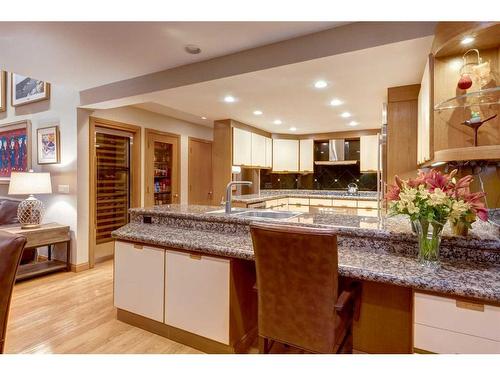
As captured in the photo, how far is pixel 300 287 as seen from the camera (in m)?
1.42

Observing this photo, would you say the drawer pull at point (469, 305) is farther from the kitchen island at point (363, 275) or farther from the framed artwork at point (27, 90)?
the framed artwork at point (27, 90)

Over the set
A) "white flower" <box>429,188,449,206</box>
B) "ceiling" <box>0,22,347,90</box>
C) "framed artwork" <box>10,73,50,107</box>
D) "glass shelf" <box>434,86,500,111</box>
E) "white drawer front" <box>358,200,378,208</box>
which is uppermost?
"framed artwork" <box>10,73,50,107</box>

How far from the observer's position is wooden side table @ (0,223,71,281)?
339 cm

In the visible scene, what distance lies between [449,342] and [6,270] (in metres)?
1.93

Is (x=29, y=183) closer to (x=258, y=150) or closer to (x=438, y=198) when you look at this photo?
(x=258, y=150)

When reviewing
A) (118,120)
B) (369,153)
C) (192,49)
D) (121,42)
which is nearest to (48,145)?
(118,120)

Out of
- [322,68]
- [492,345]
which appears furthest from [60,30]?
[492,345]

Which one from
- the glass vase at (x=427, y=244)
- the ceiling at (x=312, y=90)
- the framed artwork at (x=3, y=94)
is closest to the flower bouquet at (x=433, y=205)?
the glass vase at (x=427, y=244)

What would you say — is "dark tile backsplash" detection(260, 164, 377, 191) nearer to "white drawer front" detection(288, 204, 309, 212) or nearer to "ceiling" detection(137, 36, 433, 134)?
"white drawer front" detection(288, 204, 309, 212)


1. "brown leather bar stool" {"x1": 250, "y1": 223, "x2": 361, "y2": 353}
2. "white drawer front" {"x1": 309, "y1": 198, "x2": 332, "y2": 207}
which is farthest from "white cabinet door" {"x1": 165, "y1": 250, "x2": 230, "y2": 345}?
"white drawer front" {"x1": 309, "y1": 198, "x2": 332, "y2": 207}

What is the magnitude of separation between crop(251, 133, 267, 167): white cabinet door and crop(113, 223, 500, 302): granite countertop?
127 inches

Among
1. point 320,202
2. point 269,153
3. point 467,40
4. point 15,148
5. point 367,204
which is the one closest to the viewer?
point 467,40

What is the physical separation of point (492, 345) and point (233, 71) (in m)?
2.46

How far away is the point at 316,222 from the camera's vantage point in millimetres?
2098
